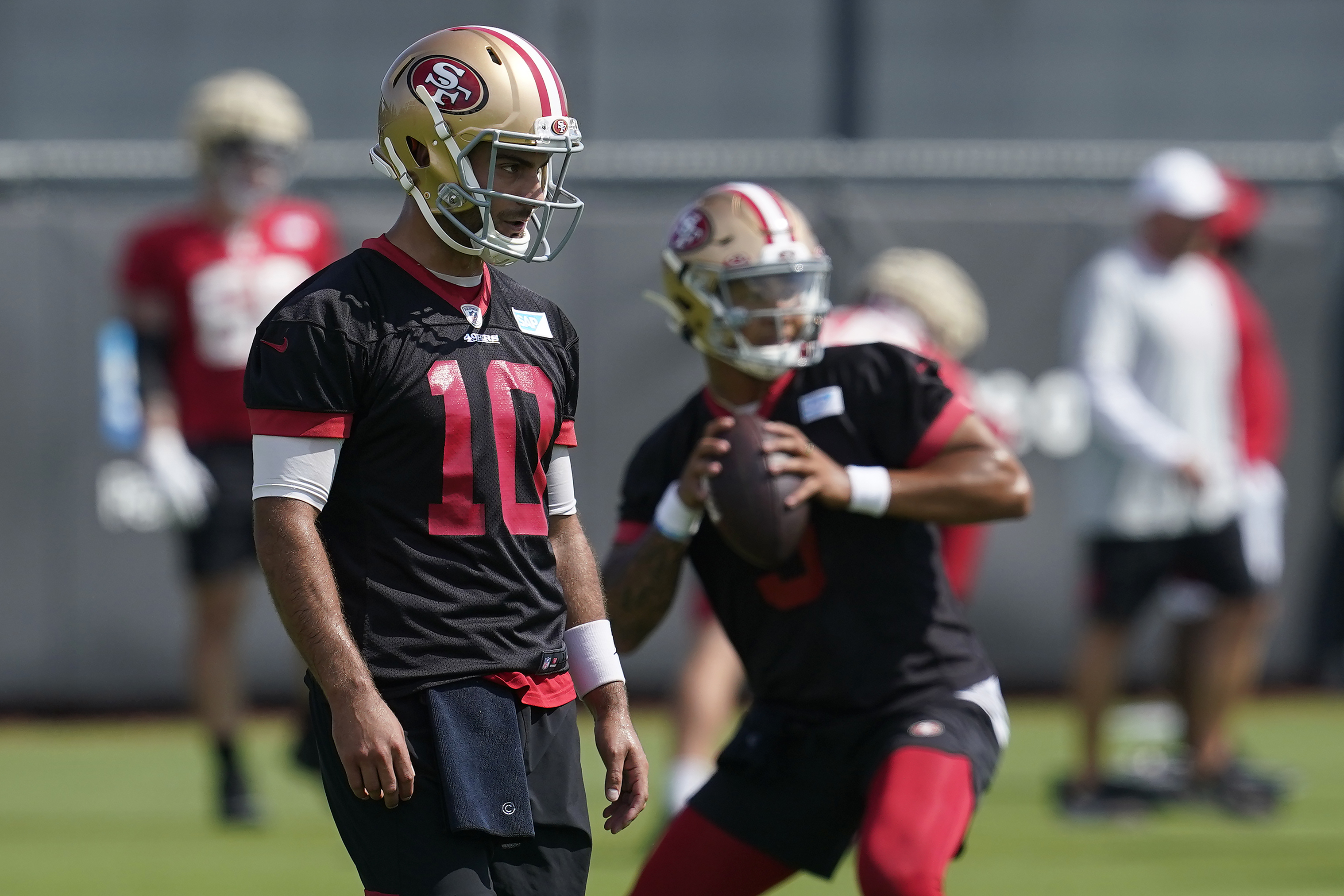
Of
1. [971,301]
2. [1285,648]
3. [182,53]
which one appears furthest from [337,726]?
[182,53]

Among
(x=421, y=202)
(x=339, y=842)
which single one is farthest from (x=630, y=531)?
(x=339, y=842)

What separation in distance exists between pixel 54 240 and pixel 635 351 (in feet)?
9.09

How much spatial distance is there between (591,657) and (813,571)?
0.79 metres

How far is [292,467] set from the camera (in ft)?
9.62

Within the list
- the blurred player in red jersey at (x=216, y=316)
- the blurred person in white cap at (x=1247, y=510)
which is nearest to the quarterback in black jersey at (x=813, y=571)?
the blurred player in red jersey at (x=216, y=316)

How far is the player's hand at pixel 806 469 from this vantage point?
148 inches

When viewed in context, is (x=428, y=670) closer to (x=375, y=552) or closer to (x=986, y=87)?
(x=375, y=552)

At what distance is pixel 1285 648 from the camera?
9703 millimetres

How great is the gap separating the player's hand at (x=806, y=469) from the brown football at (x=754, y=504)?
0.05 ft

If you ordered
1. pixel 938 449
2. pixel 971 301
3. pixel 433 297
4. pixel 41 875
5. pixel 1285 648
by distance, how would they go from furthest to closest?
pixel 1285 648 → pixel 971 301 → pixel 41 875 → pixel 938 449 → pixel 433 297

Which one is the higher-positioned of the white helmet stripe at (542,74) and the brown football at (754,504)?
the white helmet stripe at (542,74)

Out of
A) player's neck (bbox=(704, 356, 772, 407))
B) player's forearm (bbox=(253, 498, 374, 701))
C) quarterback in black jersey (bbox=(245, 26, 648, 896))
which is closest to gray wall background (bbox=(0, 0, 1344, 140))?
player's neck (bbox=(704, 356, 772, 407))

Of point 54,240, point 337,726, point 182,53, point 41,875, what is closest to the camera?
point 337,726

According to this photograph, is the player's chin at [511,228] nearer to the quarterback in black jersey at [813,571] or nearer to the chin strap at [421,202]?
the chin strap at [421,202]
